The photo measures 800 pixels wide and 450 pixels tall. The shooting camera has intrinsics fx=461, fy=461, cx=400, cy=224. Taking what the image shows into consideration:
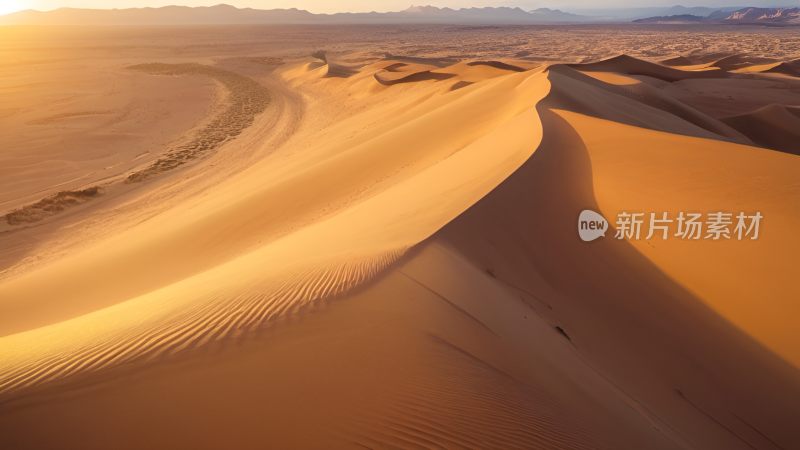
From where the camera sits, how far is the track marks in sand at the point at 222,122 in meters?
11.9

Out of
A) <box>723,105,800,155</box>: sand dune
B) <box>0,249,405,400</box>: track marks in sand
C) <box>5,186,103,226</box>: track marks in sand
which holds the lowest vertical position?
<box>723,105,800,155</box>: sand dune

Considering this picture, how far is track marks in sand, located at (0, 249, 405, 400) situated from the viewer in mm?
2244

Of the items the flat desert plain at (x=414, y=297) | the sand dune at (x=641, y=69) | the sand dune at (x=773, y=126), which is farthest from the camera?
the sand dune at (x=641, y=69)

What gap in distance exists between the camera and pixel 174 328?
2611 mm

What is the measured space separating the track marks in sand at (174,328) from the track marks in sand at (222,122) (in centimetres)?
Result: 904

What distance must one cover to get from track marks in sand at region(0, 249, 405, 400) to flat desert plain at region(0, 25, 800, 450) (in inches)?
0.7

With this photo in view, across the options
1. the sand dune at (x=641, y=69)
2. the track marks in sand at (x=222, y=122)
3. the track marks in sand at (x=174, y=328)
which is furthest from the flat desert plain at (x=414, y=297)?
the sand dune at (x=641, y=69)

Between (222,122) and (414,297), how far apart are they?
51.3 feet

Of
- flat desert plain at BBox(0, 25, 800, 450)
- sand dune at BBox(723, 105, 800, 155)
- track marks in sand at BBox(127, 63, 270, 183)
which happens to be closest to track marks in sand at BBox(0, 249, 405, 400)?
flat desert plain at BBox(0, 25, 800, 450)

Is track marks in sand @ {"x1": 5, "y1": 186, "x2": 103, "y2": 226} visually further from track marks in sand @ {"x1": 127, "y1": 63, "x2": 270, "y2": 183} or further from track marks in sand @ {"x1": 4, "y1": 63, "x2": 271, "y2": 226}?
track marks in sand @ {"x1": 127, "y1": 63, "x2": 270, "y2": 183}

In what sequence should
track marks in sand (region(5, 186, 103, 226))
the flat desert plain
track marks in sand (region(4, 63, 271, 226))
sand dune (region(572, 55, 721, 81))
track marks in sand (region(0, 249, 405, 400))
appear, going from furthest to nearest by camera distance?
sand dune (region(572, 55, 721, 81)), track marks in sand (region(4, 63, 271, 226)), track marks in sand (region(5, 186, 103, 226)), track marks in sand (region(0, 249, 405, 400)), the flat desert plain

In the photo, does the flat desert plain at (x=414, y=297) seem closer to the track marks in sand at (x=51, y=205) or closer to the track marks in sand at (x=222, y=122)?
the track marks in sand at (x=51, y=205)

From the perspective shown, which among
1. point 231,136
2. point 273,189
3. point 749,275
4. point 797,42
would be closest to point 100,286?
point 273,189

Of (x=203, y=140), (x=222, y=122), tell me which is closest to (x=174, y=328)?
(x=203, y=140)
